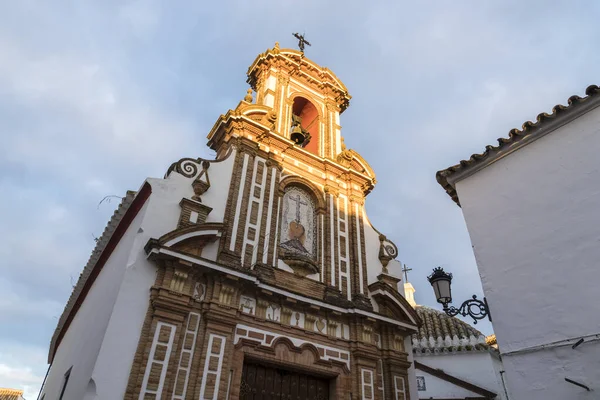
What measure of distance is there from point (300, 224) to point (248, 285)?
3.09 metres

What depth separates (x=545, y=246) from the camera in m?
6.80

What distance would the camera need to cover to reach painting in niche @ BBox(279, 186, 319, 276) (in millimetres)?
10945

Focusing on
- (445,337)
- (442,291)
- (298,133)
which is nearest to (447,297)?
(442,291)

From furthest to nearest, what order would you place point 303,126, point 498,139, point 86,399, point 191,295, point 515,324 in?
1. point 303,126
2. point 191,295
3. point 498,139
4. point 86,399
5. point 515,324

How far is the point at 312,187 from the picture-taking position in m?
13.0

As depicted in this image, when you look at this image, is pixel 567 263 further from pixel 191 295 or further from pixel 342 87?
pixel 342 87

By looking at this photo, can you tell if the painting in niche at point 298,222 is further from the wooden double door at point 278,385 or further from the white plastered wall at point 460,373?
the white plastered wall at point 460,373

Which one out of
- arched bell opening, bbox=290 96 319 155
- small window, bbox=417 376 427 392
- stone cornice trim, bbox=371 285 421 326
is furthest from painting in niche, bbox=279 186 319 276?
small window, bbox=417 376 427 392

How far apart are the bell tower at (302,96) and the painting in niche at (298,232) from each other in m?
2.35

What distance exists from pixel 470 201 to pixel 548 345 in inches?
118

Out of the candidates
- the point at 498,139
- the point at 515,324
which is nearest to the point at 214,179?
the point at 498,139

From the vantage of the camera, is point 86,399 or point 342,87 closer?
point 86,399

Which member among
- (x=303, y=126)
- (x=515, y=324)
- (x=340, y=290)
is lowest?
(x=515, y=324)

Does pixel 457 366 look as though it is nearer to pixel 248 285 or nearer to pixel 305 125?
pixel 305 125
